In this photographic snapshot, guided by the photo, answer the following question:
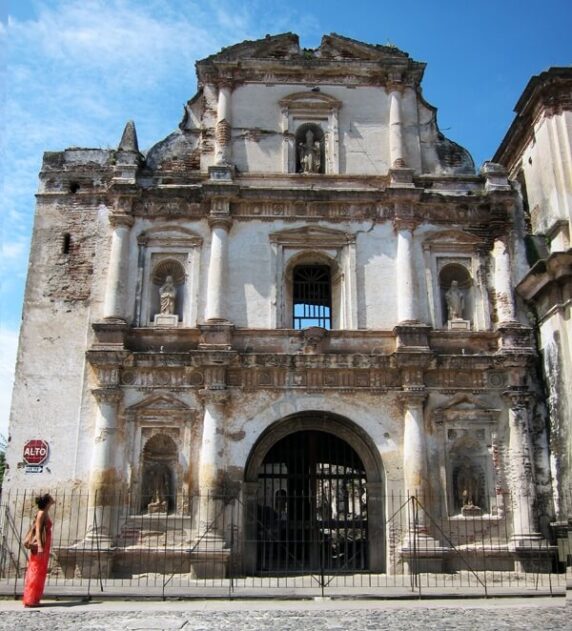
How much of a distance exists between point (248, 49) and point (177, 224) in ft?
16.1

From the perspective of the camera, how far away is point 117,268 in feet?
53.5

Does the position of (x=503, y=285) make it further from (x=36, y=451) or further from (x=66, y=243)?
(x=36, y=451)

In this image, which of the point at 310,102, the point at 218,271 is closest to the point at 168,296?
the point at 218,271

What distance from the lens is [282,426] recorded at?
51.2ft

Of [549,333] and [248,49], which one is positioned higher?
[248,49]

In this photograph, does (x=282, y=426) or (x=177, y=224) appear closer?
(x=282, y=426)

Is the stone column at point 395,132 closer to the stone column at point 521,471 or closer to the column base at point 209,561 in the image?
the stone column at point 521,471

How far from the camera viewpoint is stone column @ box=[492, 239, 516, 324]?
53.7 ft

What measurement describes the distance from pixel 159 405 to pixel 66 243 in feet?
14.7

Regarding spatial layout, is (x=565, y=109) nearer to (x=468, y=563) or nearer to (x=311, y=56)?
(x=311, y=56)

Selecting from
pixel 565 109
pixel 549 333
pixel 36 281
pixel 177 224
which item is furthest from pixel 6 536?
pixel 565 109

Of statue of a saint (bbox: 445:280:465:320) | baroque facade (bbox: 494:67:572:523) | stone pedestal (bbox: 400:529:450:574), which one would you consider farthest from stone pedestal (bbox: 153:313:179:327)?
baroque facade (bbox: 494:67:572:523)

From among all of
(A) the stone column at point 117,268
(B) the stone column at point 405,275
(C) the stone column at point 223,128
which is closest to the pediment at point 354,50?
(C) the stone column at point 223,128

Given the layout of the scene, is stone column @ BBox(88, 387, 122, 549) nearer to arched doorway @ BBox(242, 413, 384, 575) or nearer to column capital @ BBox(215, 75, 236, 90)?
arched doorway @ BBox(242, 413, 384, 575)
